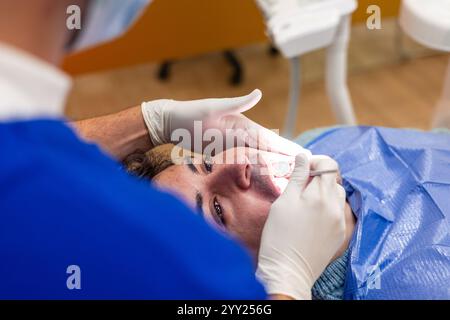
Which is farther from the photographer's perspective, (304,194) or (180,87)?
(180,87)

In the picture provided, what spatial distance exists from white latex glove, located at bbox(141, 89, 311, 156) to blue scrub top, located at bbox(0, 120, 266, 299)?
1.55 ft

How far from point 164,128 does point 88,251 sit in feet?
2.08

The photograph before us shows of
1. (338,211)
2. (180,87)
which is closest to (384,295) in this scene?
(338,211)

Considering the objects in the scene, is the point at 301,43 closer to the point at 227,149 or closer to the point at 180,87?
the point at 227,149

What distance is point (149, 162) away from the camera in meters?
1.26

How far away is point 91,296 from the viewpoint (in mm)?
738

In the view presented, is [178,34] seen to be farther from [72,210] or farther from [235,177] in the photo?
[72,210]

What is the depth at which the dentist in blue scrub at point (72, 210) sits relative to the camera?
1.93ft

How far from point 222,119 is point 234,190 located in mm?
160

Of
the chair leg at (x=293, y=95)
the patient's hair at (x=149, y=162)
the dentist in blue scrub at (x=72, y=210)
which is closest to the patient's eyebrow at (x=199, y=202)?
the patient's hair at (x=149, y=162)

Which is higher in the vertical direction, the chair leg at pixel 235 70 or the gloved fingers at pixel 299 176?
the chair leg at pixel 235 70

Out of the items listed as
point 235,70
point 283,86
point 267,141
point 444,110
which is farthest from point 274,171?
point 235,70

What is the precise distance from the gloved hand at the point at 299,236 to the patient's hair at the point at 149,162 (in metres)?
0.32

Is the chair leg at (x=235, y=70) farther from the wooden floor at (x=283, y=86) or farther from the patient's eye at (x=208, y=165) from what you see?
the patient's eye at (x=208, y=165)
